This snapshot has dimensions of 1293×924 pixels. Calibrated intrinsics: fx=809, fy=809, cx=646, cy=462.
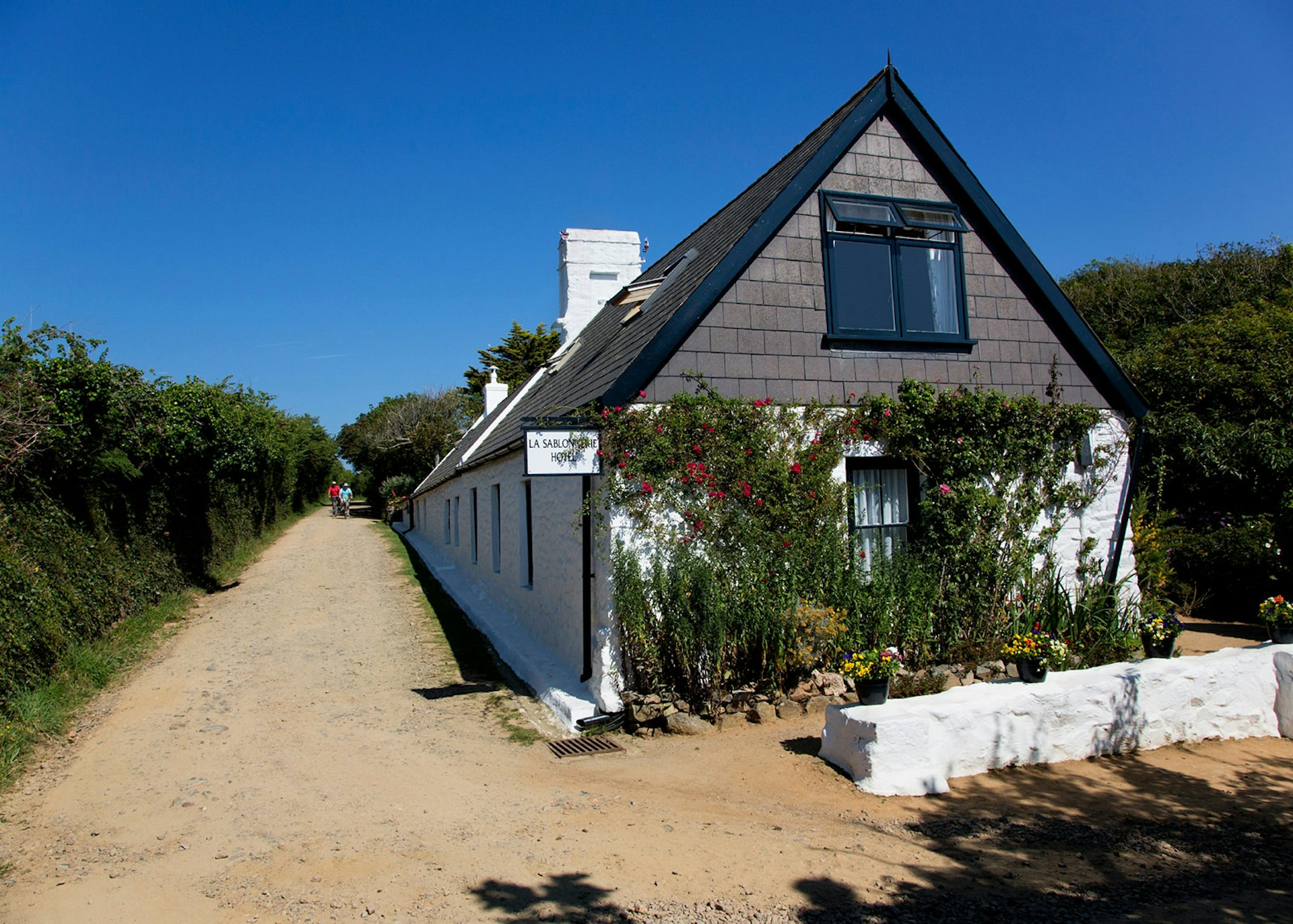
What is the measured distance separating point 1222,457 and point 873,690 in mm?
10028

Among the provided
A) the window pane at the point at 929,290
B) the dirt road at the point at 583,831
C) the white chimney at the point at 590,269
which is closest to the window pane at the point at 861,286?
the window pane at the point at 929,290

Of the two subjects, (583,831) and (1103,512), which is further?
(1103,512)

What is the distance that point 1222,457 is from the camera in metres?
12.7

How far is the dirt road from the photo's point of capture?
13.7ft

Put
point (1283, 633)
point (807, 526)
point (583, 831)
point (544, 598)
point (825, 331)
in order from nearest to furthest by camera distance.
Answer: point (583, 831)
point (1283, 633)
point (807, 526)
point (825, 331)
point (544, 598)

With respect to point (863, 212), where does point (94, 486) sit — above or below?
below

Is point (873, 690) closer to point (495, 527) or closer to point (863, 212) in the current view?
point (863, 212)

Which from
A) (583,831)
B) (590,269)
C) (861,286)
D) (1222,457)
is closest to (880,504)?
(861,286)

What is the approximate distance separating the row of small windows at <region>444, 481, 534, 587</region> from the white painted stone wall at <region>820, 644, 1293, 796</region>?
18.5ft

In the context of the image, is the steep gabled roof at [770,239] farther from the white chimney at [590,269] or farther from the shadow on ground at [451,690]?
the white chimney at [590,269]

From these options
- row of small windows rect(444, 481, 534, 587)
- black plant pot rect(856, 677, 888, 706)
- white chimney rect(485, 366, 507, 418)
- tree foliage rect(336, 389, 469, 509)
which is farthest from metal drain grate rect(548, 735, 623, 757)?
tree foliage rect(336, 389, 469, 509)

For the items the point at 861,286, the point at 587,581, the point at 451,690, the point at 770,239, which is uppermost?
the point at 770,239

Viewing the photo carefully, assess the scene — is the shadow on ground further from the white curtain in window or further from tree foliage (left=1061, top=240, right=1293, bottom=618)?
tree foliage (left=1061, top=240, right=1293, bottom=618)

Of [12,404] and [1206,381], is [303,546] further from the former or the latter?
[1206,381]
